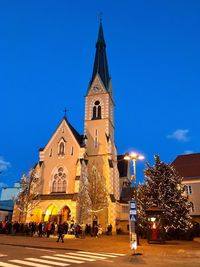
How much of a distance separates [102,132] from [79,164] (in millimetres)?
8365

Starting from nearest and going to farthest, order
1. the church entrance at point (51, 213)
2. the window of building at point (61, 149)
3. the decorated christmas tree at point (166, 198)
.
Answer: the decorated christmas tree at point (166, 198), the church entrance at point (51, 213), the window of building at point (61, 149)

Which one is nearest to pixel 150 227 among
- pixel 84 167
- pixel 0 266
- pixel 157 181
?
pixel 157 181

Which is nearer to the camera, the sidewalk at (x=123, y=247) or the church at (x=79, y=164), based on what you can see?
the sidewalk at (x=123, y=247)

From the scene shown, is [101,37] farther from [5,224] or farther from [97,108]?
[5,224]

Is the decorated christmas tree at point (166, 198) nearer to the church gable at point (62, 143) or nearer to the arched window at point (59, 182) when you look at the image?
the arched window at point (59, 182)

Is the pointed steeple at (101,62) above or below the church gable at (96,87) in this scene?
above

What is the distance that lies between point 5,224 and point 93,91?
2950 centimetres

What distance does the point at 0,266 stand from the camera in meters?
10.3

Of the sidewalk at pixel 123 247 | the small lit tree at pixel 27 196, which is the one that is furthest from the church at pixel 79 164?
the sidewalk at pixel 123 247

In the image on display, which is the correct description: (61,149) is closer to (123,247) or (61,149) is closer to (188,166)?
(188,166)

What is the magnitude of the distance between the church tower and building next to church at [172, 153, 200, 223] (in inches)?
429

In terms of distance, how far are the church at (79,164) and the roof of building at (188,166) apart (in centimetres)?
1081

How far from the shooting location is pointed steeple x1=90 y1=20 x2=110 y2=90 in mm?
55056

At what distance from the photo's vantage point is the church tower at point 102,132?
145 feet
